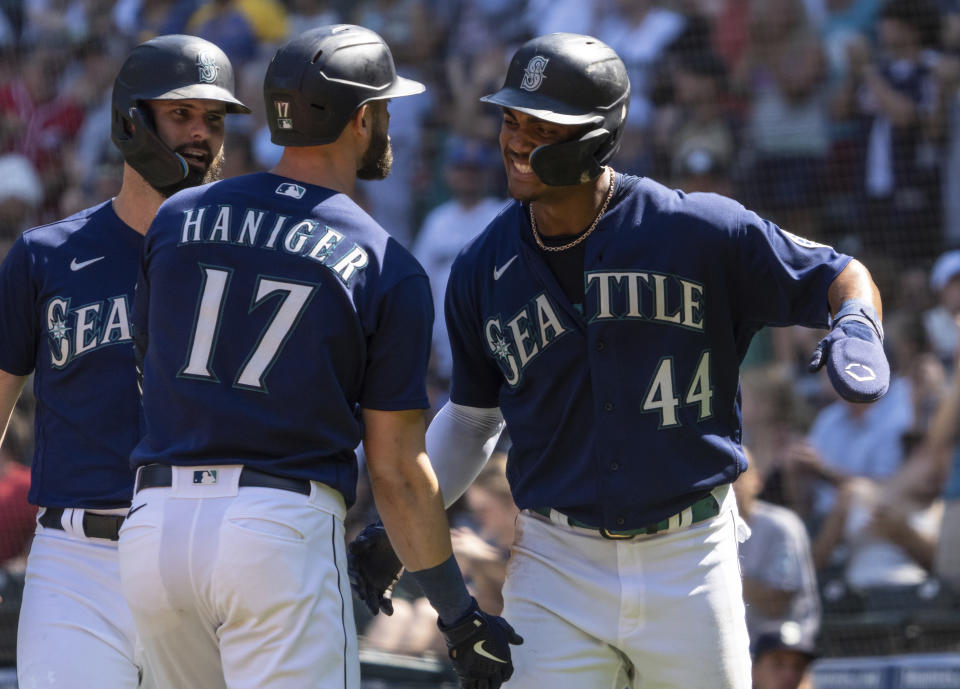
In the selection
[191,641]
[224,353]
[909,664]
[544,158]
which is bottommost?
[909,664]

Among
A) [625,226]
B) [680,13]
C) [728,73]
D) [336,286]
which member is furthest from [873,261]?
[336,286]

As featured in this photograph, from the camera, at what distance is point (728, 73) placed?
8.08 m

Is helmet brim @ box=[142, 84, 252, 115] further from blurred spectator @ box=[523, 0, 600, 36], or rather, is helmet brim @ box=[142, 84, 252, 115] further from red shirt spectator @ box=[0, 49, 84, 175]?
red shirt spectator @ box=[0, 49, 84, 175]

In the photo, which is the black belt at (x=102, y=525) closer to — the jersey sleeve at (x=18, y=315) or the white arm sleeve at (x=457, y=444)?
the jersey sleeve at (x=18, y=315)

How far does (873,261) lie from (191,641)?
16.8 feet

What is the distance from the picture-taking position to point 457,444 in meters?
3.65

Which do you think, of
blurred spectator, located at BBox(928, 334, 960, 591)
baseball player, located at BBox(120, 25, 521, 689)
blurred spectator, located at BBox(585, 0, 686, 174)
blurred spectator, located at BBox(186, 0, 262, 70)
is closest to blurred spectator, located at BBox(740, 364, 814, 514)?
blurred spectator, located at BBox(928, 334, 960, 591)

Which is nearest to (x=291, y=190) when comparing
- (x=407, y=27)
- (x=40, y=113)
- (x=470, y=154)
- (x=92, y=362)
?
(x=92, y=362)

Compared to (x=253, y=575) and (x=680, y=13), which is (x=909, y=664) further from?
(x=680, y=13)

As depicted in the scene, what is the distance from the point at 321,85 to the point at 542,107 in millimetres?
522

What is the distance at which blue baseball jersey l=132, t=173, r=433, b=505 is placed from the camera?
3.01 meters

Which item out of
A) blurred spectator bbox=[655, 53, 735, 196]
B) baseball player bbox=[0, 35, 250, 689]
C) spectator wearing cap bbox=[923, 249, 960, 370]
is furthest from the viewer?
blurred spectator bbox=[655, 53, 735, 196]

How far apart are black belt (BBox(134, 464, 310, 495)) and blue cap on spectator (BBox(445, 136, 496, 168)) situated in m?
5.38

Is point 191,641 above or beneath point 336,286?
beneath
